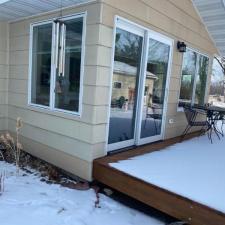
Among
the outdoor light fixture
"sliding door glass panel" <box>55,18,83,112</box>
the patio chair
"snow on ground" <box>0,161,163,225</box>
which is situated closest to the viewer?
"snow on ground" <box>0,161,163,225</box>

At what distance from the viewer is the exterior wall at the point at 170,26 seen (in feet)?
11.0

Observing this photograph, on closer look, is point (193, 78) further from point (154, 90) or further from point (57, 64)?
point (57, 64)

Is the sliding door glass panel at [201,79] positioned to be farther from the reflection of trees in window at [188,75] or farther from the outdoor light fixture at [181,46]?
the outdoor light fixture at [181,46]

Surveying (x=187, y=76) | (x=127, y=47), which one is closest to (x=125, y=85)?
(x=127, y=47)

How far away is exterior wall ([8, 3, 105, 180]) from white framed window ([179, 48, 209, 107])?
2539 mm

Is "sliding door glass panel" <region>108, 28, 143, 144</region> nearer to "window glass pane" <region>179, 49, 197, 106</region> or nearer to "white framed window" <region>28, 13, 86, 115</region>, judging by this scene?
"white framed window" <region>28, 13, 86, 115</region>

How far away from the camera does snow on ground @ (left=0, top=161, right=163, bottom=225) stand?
2609 millimetres

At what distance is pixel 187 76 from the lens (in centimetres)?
549

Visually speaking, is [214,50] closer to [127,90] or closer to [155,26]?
[155,26]

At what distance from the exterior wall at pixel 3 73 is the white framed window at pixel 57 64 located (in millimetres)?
765

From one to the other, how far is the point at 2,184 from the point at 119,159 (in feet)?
4.92

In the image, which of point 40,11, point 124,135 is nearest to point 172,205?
point 124,135

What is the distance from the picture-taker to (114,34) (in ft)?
11.3

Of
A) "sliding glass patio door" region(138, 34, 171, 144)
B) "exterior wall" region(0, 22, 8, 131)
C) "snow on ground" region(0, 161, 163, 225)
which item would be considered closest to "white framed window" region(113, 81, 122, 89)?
"sliding glass patio door" region(138, 34, 171, 144)
